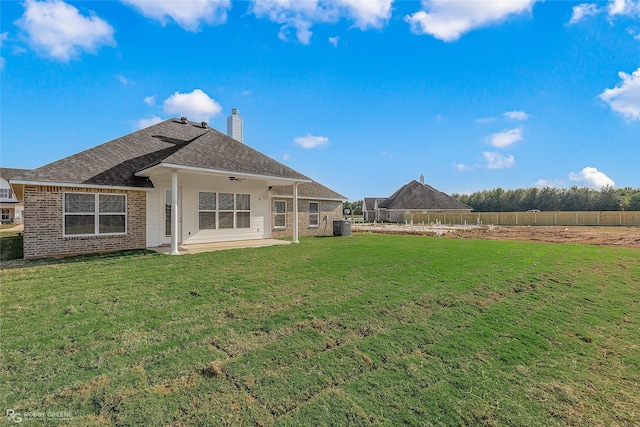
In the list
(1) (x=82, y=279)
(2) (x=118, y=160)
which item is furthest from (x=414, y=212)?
(1) (x=82, y=279)

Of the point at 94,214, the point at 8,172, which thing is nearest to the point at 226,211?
the point at 94,214

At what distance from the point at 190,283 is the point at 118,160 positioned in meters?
8.50

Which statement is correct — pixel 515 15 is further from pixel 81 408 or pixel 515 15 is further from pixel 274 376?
pixel 81 408

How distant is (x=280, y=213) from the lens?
16.4 m

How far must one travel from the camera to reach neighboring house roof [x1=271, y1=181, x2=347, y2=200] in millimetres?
15844

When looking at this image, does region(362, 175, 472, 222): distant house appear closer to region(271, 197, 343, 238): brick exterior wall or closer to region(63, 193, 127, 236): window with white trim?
region(271, 197, 343, 238): brick exterior wall

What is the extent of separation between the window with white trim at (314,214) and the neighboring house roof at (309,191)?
23.7 inches

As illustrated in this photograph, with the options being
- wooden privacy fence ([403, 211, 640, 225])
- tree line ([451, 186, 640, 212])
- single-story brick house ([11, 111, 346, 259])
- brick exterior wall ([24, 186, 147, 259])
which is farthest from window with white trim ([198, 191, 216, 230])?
tree line ([451, 186, 640, 212])

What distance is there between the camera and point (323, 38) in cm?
1377

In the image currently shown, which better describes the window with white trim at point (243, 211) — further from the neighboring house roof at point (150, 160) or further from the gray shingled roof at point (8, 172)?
the gray shingled roof at point (8, 172)

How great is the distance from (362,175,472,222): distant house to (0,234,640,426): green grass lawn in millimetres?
38817

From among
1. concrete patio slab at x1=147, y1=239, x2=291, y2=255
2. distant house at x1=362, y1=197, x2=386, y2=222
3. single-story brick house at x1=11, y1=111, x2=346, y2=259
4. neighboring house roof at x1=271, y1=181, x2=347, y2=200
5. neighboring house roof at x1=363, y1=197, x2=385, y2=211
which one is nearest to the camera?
single-story brick house at x1=11, y1=111, x2=346, y2=259

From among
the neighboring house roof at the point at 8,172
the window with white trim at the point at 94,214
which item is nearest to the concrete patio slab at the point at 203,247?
the window with white trim at the point at 94,214

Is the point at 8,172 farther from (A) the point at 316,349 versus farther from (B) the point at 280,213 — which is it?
(A) the point at 316,349
